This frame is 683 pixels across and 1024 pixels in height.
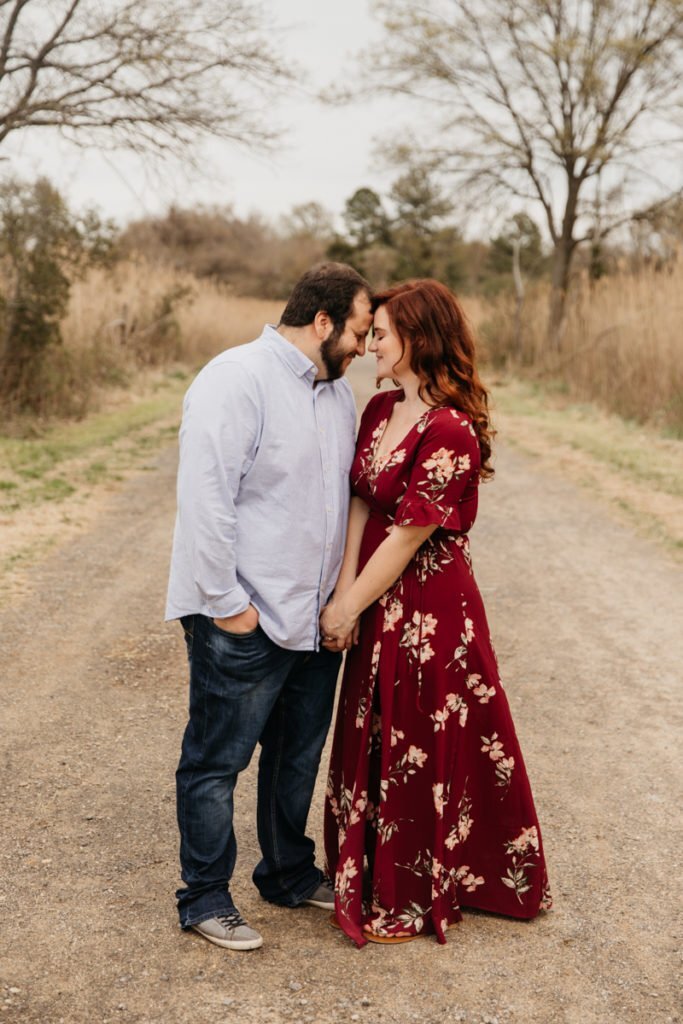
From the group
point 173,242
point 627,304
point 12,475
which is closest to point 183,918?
point 12,475

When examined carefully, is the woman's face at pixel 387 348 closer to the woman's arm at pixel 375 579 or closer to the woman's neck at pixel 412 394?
the woman's neck at pixel 412 394

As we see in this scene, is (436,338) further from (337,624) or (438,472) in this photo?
(337,624)

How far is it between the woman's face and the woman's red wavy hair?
0.04 feet

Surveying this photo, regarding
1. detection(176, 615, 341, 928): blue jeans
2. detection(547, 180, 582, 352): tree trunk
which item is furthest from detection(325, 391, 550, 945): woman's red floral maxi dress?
detection(547, 180, 582, 352): tree trunk

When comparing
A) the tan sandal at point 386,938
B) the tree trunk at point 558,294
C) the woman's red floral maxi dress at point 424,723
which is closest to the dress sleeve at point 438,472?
the woman's red floral maxi dress at point 424,723

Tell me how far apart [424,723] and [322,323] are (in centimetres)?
107

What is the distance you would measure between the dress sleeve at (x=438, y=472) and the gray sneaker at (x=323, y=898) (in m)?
1.11

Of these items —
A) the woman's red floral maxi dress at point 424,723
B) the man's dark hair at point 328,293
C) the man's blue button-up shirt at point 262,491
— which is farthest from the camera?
the woman's red floral maxi dress at point 424,723

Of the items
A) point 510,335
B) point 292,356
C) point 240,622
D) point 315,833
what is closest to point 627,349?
point 510,335

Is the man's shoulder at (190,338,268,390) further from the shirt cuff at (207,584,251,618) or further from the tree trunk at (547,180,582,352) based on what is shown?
the tree trunk at (547,180,582,352)

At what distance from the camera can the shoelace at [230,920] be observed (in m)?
2.82

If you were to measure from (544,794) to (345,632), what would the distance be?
1.42 m

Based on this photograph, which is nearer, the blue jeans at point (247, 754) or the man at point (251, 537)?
the man at point (251, 537)

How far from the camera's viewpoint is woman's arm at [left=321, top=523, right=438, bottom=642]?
9.09ft
